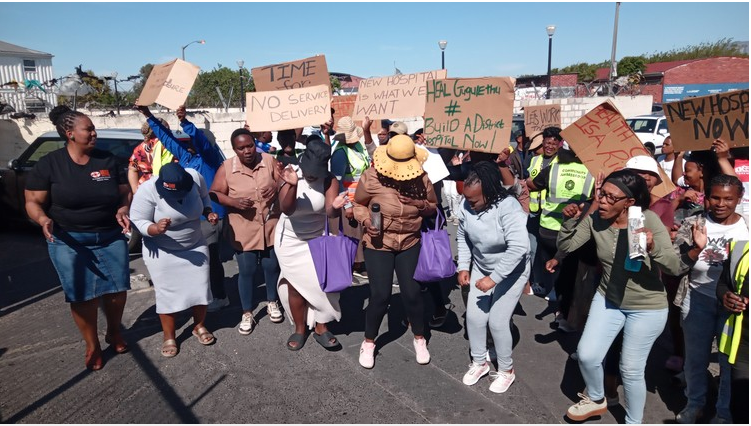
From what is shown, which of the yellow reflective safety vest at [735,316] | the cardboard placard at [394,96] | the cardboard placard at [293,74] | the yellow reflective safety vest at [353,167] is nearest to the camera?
the yellow reflective safety vest at [735,316]

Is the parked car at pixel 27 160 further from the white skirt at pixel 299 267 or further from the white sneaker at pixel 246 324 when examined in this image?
the white skirt at pixel 299 267

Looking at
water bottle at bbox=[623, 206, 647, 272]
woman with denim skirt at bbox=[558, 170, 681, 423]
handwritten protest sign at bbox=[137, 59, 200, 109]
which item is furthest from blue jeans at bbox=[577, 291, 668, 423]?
handwritten protest sign at bbox=[137, 59, 200, 109]

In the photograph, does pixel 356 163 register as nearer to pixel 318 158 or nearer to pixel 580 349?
pixel 318 158

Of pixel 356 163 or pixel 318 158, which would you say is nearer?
pixel 318 158

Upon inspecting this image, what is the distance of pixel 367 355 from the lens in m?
4.37

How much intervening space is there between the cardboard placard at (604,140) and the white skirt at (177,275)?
3.21 metres

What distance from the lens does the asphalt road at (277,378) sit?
12.1 ft

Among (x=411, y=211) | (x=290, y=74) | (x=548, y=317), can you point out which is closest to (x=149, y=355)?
(x=411, y=211)

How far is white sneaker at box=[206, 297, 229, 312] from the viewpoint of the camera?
5578 millimetres

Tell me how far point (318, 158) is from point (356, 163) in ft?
4.44

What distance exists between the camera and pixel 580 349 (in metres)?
3.39

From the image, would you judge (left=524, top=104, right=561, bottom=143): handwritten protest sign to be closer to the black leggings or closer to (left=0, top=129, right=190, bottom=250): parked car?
the black leggings

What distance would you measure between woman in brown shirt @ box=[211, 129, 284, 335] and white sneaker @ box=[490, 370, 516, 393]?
228cm

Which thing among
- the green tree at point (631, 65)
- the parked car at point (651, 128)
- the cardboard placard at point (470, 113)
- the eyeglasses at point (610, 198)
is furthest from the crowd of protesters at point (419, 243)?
the green tree at point (631, 65)
